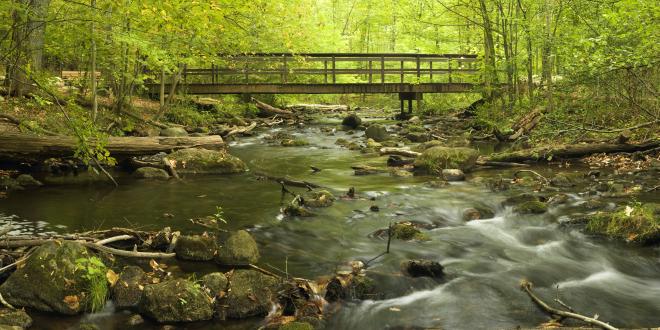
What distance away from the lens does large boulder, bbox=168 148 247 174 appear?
11.7 metres

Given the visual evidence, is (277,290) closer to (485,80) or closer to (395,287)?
(395,287)

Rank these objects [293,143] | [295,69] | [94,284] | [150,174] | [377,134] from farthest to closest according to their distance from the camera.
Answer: [295,69] < [377,134] < [293,143] < [150,174] < [94,284]

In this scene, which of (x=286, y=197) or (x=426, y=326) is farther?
(x=286, y=197)

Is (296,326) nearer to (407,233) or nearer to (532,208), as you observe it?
(407,233)

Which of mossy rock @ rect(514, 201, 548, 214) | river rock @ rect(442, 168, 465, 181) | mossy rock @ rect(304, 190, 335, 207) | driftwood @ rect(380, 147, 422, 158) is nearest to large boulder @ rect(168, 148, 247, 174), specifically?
mossy rock @ rect(304, 190, 335, 207)

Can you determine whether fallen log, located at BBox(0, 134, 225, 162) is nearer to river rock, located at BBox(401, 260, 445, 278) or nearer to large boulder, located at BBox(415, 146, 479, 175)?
river rock, located at BBox(401, 260, 445, 278)

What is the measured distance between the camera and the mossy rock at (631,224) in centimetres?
678

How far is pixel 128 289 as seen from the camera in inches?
199

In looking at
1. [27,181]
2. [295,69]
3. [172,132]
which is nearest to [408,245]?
[27,181]

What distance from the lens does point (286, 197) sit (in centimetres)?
945

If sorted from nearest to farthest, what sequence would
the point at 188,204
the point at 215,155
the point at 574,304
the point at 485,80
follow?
1. the point at 574,304
2. the point at 188,204
3. the point at 215,155
4. the point at 485,80

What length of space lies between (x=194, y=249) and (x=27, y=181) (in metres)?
5.76

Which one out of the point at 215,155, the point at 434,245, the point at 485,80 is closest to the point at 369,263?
the point at 434,245

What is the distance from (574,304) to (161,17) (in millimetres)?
6342
